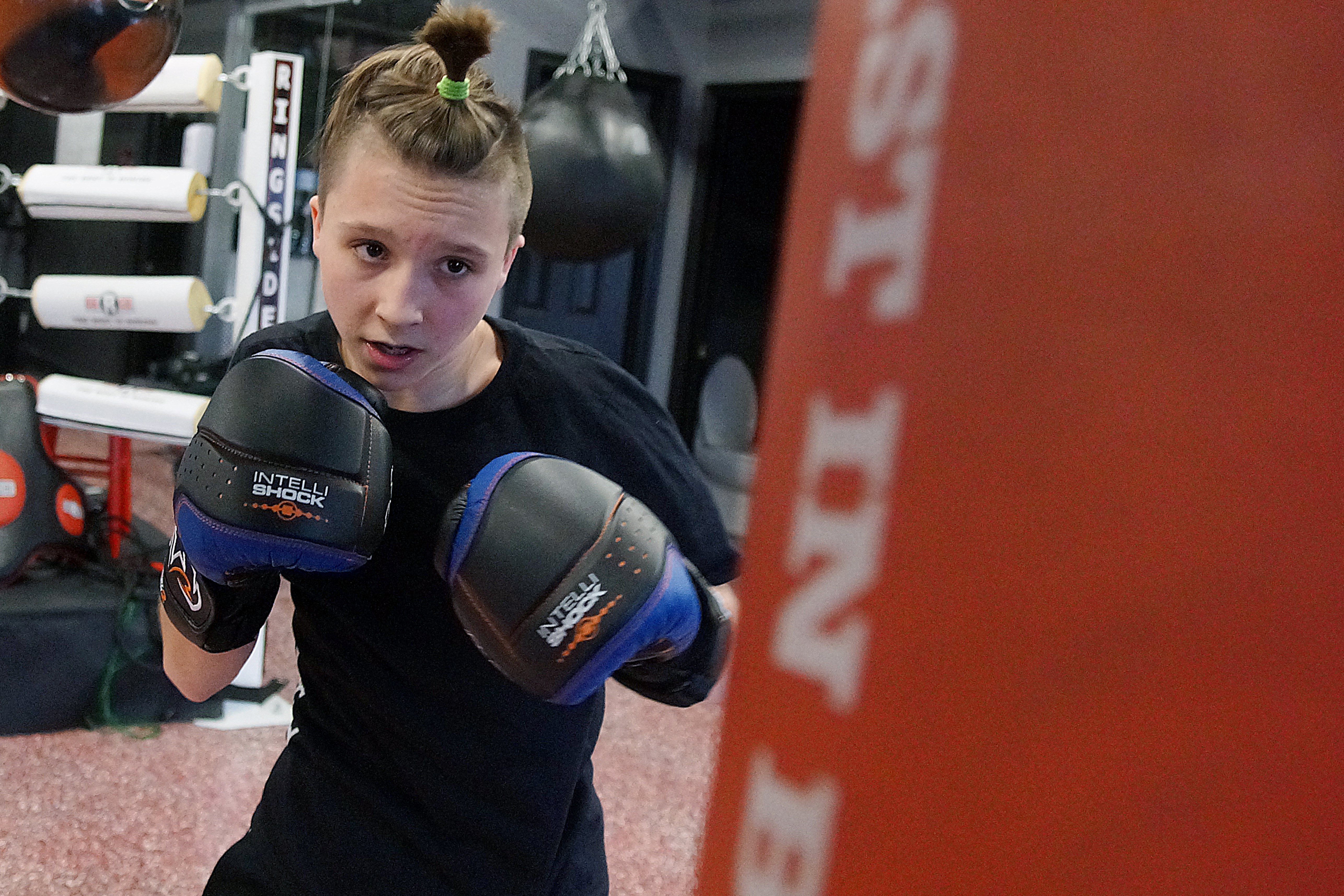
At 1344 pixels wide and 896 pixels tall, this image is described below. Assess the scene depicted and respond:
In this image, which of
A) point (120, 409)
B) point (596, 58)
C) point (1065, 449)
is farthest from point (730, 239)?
point (1065, 449)

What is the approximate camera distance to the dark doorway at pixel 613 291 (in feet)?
17.2

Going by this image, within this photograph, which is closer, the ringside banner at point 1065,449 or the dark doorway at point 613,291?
the ringside banner at point 1065,449

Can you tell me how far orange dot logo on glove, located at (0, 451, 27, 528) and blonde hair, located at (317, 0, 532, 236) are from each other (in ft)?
6.10

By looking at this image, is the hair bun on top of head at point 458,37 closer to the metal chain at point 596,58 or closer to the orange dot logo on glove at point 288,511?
the orange dot logo on glove at point 288,511

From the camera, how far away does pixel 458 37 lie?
0.94m

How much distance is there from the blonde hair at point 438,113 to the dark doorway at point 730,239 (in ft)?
14.3

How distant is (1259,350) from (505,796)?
35.6 inches

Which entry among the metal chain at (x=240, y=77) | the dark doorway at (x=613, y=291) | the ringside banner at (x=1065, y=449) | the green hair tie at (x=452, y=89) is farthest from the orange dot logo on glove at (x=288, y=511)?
the dark doorway at (x=613, y=291)

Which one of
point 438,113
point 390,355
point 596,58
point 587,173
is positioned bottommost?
point 390,355

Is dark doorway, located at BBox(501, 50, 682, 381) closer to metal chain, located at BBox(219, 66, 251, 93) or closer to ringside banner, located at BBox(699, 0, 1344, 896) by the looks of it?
metal chain, located at BBox(219, 66, 251, 93)

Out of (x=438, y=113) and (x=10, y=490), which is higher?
(x=438, y=113)

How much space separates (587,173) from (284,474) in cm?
254

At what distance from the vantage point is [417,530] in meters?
1.00

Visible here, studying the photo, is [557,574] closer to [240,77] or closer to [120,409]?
[120,409]
